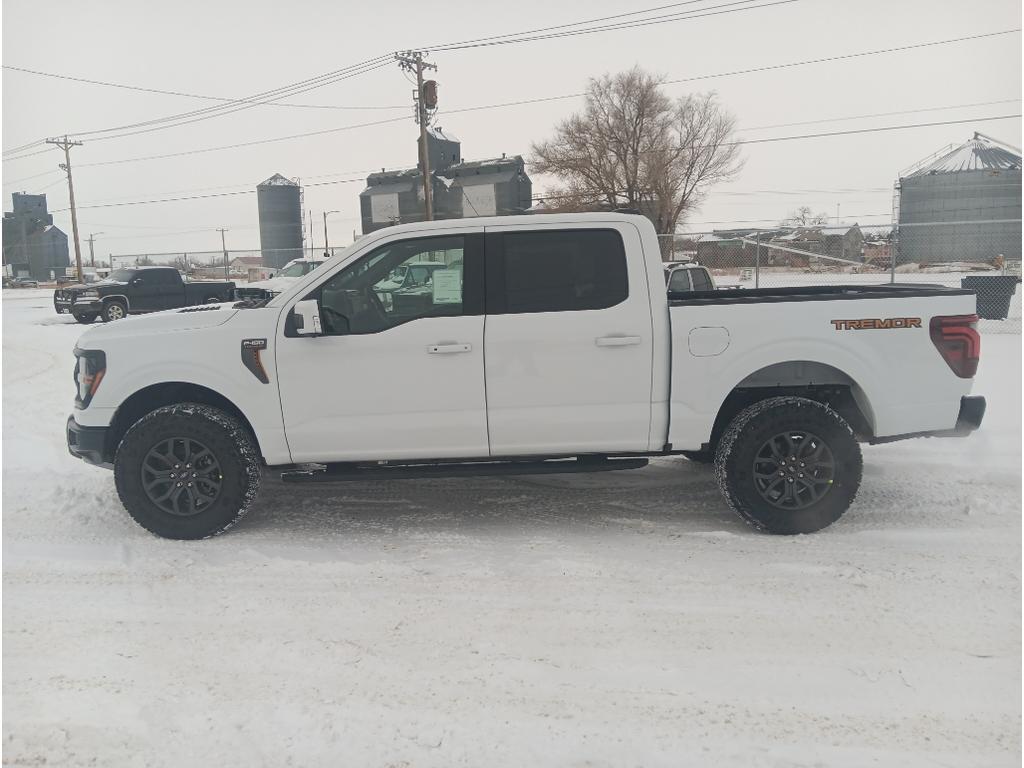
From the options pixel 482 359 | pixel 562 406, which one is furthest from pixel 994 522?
pixel 482 359

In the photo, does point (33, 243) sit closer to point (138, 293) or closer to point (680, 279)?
point (138, 293)

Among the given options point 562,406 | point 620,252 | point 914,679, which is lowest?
point 914,679

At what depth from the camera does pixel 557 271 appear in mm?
4637

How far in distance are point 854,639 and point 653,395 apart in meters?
1.78

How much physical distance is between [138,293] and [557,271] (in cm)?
2000

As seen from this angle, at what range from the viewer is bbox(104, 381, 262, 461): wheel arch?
15.6 ft

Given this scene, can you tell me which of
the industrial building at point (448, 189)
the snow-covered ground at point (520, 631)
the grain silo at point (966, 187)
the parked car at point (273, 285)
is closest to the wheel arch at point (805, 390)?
the snow-covered ground at point (520, 631)

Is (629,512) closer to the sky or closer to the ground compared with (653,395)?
closer to the ground

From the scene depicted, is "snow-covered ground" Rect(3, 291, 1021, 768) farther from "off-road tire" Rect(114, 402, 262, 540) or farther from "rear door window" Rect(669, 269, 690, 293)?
"rear door window" Rect(669, 269, 690, 293)

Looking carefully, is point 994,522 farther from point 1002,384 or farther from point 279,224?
point 279,224

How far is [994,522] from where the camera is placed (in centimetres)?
474

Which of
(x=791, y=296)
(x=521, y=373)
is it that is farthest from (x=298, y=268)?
(x=791, y=296)

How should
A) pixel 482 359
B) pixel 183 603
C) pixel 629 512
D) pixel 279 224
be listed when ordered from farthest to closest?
1. pixel 279 224
2. pixel 629 512
3. pixel 482 359
4. pixel 183 603

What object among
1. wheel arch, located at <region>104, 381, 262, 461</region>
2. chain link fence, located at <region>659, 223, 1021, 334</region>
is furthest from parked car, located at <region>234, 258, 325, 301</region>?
chain link fence, located at <region>659, 223, 1021, 334</region>
